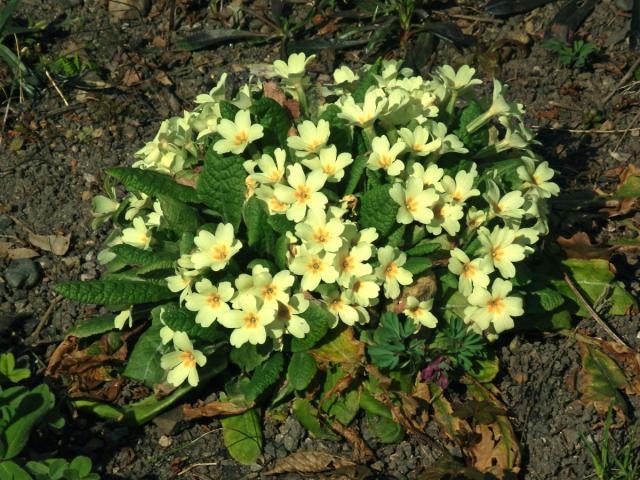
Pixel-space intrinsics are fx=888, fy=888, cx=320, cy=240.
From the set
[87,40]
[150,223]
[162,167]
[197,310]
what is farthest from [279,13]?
[197,310]

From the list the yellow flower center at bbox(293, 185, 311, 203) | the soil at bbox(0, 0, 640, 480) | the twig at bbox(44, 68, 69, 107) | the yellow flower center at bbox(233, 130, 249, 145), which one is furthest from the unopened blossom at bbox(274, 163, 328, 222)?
the twig at bbox(44, 68, 69, 107)

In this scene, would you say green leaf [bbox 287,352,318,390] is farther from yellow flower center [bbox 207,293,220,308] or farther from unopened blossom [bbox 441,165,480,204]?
unopened blossom [bbox 441,165,480,204]

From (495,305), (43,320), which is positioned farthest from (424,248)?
(43,320)

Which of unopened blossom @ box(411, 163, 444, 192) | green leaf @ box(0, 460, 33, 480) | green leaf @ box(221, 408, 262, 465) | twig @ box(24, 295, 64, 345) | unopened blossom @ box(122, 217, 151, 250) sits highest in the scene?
unopened blossom @ box(411, 163, 444, 192)

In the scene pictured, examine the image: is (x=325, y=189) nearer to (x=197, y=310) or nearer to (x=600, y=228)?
(x=197, y=310)

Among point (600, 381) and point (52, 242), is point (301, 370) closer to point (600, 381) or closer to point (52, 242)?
point (600, 381)

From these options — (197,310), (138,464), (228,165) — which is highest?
(228,165)
